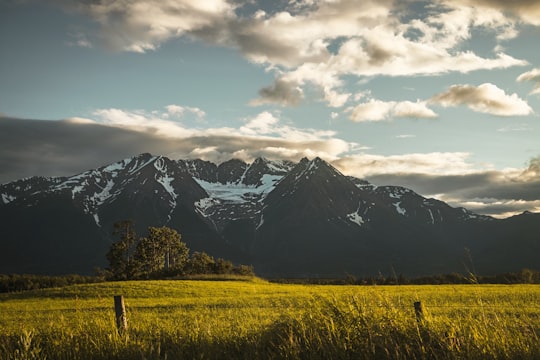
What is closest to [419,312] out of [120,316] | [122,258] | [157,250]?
[120,316]

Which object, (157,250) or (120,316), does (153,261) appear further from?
(120,316)

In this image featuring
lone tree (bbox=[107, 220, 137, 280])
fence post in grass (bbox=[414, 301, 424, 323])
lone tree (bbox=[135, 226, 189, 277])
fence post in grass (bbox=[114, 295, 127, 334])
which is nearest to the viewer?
fence post in grass (bbox=[414, 301, 424, 323])

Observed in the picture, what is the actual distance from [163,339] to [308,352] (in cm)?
602

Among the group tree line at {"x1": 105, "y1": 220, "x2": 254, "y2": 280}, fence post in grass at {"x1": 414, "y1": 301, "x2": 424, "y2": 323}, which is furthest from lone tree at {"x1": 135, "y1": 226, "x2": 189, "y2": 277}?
fence post in grass at {"x1": 414, "y1": 301, "x2": 424, "y2": 323}

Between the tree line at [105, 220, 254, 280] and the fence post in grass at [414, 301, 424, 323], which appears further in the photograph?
the tree line at [105, 220, 254, 280]

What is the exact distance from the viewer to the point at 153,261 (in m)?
131

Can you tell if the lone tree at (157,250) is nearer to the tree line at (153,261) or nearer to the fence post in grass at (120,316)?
the tree line at (153,261)

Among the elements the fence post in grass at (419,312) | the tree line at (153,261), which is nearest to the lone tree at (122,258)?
the tree line at (153,261)

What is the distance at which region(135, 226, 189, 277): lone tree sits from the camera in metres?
127

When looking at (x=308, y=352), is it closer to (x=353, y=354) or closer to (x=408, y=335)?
(x=353, y=354)

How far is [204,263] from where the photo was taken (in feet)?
399

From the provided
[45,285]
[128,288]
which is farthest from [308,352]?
[45,285]

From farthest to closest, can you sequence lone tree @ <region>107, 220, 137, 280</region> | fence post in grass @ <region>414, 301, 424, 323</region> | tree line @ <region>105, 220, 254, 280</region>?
1. lone tree @ <region>107, 220, 137, 280</region>
2. tree line @ <region>105, 220, 254, 280</region>
3. fence post in grass @ <region>414, 301, 424, 323</region>

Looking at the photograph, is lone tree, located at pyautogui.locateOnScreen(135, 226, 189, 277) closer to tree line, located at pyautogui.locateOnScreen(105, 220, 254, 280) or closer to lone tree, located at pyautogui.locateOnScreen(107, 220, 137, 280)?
tree line, located at pyautogui.locateOnScreen(105, 220, 254, 280)
